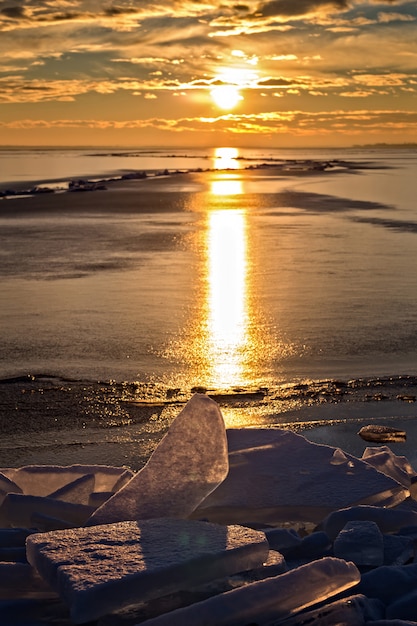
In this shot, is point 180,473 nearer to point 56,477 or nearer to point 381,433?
point 56,477

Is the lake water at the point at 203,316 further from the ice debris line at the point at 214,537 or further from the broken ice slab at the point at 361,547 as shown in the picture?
the broken ice slab at the point at 361,547

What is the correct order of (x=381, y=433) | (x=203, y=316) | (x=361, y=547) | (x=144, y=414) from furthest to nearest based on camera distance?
1. (x=203, y=316)
2. (x=144, y=414)
3. (x=381, y=433)
4. (x=361, y=547)

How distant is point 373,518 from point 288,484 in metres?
0.38

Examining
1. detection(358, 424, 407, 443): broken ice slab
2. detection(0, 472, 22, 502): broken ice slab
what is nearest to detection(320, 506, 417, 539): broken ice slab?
detection(0, 472, 22, 502): broken ice slab

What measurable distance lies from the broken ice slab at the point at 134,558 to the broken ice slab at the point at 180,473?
0.15 metres

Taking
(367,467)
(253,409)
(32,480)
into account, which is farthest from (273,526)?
(253,409)

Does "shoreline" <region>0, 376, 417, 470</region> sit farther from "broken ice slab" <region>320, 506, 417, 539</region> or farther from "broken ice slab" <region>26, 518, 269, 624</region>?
"broken ice slab" <region>26, 518, 269, 624</region>

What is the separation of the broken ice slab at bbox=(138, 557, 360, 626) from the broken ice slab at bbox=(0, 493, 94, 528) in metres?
0.86

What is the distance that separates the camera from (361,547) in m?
2.81

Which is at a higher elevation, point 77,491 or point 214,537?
point 214,537

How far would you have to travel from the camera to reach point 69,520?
3.20 meters

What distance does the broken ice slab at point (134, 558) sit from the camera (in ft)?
7.84

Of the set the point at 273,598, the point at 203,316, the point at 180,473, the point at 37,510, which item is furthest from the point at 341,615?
the point at 203,316

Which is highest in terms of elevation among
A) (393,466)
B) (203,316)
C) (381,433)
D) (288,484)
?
(288,484)
